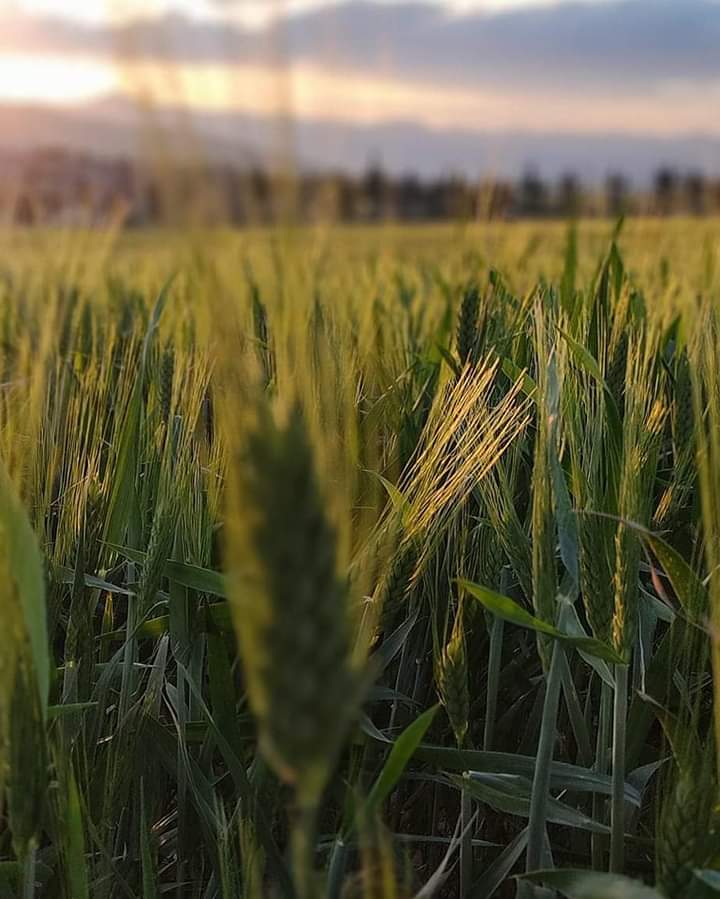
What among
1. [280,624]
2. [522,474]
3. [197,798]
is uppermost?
[280,624]

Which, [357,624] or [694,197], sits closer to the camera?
[357,624]

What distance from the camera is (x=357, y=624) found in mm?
526

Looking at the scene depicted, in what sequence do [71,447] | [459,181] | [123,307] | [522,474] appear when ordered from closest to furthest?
[71,447] → [522,474] → [123,307] → [459,181]

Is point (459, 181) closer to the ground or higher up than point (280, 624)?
higher up

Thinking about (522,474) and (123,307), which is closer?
(522,474)

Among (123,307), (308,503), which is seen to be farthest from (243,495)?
(123,307)

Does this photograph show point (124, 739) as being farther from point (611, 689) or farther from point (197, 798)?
point (611, 689)

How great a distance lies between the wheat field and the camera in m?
0.29

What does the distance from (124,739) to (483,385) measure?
0.32 meters

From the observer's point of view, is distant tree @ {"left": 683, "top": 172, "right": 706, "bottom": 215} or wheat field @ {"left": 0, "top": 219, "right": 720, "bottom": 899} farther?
distant tree @ {"left": 683, "top": 172, "right": 706, "bottom": 215}

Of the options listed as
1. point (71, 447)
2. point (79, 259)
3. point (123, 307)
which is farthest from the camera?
point (79, 259)

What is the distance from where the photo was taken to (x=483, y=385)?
56 cm

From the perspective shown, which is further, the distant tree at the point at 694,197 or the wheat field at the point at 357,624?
the distant tree at the point at 694,197

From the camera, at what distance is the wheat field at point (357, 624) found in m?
0.29
